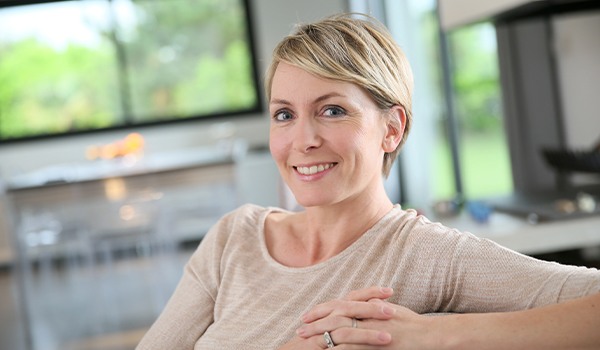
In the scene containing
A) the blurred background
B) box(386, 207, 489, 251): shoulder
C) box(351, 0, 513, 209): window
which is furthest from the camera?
box(351, 0, 513, 209): window

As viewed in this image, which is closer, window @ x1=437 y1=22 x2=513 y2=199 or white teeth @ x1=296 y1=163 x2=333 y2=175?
white teeth @ x1=296 y1=163 x2=333 y2=175

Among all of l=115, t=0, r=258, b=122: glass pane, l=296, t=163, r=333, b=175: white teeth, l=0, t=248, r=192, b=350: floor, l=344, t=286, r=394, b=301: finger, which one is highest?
l=115, t=0, r=258, b=122: glass pane

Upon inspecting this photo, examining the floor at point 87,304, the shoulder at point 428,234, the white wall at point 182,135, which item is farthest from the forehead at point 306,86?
the white wall at point 182,135

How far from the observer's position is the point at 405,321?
1.37 meters

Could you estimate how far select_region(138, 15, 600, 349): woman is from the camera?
4.36ft

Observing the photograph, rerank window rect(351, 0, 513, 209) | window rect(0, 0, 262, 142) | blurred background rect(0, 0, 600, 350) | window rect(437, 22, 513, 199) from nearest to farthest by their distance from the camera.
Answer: blurred background rect(0, 0, 600, 350)
window rect(437, 22, 513, 199)
window rect(351, 0, 513, 209)
window rect(0, 0, 262, 142)

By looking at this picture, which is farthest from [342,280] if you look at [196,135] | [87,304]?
[196,135]

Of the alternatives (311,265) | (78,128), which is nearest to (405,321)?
(311,265)

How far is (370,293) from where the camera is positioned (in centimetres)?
141

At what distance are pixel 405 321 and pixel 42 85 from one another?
317 inches

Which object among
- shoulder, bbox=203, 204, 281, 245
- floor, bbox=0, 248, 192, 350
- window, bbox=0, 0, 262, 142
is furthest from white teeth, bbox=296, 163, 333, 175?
window, bbox=0, 0, 262, 142

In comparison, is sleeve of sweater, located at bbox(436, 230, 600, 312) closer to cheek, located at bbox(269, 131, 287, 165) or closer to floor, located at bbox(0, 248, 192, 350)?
cheek, located at bbox(269, 131, 287, 165)

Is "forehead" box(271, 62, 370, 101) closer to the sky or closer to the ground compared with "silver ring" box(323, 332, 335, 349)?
closer to the sky

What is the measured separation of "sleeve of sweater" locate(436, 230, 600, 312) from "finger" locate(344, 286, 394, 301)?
0.11 meters
